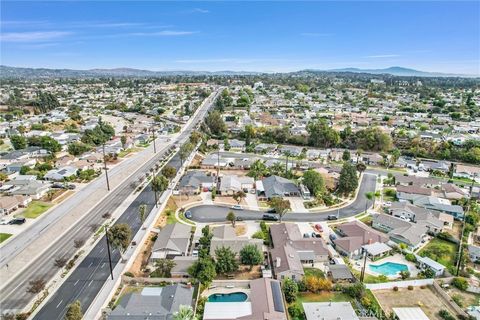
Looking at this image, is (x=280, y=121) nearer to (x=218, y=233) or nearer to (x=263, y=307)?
(x=218, y=233)

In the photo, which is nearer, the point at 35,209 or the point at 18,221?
the point at 18,221

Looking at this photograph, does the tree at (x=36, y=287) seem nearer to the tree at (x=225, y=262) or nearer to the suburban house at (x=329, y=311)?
the tree at (x=225, y=262)

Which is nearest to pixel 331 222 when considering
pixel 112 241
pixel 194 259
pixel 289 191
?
pixel 289 191

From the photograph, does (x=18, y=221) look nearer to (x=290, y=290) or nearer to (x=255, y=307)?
(x=255, y=307)

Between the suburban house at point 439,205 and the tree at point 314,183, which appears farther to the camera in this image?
the tree at point 314,183

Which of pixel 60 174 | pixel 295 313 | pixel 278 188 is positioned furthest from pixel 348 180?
pixel 60 174

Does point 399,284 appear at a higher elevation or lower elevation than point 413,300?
higher

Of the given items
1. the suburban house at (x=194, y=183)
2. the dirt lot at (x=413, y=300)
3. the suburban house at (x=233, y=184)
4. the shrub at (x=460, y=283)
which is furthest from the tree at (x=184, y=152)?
the shrub at (x=460, y=283)
